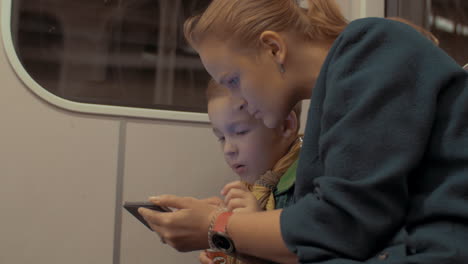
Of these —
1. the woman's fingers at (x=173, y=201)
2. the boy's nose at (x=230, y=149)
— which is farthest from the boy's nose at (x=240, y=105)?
the woman's fingers at (x=173, y=201)

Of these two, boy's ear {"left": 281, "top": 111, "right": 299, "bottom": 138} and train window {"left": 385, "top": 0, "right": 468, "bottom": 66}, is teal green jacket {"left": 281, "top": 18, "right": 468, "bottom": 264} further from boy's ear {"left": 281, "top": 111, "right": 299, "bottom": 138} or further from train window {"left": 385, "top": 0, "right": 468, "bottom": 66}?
train window {"left": 385, "top": 0, "right": 468, "bottom": 66}

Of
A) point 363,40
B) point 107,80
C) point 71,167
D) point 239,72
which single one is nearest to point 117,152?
point 71,167

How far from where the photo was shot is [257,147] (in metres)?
1.44

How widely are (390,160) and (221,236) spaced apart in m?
0.37

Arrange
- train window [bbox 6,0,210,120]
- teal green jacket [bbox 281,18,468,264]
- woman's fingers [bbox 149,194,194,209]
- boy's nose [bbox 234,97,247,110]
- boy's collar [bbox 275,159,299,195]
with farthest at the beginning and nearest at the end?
train window [bbox 6,0,210,120] → boy's nose [bbox 234,97,247,110] → boy's collar [bbox 275,159,299,195] → woman's fingers [bbox 149,194,194,209] → teal green jacket [bbox 281,18,468,264]

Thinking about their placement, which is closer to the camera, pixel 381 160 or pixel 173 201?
pixel 381 160

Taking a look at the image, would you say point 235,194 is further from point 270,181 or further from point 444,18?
point 444,18

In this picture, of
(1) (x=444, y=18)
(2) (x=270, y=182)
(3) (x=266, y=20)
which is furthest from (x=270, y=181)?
(1) (x=444, y=18)

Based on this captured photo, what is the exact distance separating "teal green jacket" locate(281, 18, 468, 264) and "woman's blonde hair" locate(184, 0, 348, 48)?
0.94 feet

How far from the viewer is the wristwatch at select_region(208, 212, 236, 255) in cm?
91

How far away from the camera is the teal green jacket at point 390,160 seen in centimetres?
69

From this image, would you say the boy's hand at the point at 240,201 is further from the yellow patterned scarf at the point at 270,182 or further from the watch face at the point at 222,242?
the yellow patterned scarf at the point at 270,182

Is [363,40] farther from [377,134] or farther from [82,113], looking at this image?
[82,113]

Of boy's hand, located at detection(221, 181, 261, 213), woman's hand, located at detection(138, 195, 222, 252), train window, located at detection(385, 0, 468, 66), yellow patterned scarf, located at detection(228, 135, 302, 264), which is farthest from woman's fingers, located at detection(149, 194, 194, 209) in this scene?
train window, located at detection(385, 0, 468, 66)
